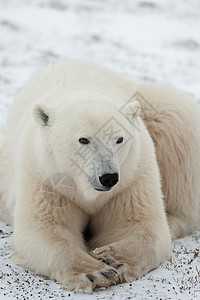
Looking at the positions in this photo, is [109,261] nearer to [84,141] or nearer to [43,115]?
[84,141]

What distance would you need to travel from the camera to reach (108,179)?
3.48 m

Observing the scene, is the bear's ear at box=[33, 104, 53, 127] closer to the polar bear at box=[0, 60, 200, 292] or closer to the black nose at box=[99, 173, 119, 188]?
the polar bear at box=[0, 60, 200, 292]

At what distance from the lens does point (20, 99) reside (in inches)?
207

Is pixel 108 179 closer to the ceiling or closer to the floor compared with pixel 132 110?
closer to the floor

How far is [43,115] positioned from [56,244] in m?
1.00

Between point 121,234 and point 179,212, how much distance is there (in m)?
1.36

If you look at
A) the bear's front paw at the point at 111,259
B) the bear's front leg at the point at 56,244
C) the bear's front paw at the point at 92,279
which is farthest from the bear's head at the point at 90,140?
the bear's front paw at the point at 92,279

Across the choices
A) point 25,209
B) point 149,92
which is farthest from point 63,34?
point 25,209

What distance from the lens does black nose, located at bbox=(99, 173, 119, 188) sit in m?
3.48

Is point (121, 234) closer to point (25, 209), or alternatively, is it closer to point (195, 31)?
point (25, 209)

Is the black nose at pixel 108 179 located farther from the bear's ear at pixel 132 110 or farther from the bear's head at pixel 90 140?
the bear's ear at pixel 132 110

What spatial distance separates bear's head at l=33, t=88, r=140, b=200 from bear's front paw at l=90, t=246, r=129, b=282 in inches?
16.7

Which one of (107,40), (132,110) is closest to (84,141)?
(132,110)

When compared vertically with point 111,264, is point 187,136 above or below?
above
